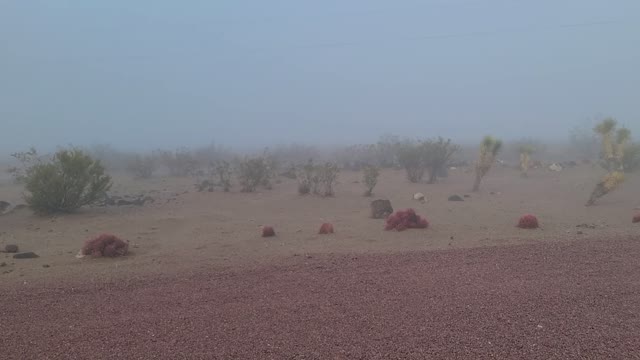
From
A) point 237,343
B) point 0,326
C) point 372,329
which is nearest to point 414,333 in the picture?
point 372,329

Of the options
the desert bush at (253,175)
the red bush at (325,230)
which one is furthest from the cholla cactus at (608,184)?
the desert bush at (253,175)

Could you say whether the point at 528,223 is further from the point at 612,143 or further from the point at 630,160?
the point at 630,160

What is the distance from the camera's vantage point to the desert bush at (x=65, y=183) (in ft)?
54.6

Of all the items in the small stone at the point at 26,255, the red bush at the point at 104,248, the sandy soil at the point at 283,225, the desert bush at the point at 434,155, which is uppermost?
the desert bush at the point at 434,155

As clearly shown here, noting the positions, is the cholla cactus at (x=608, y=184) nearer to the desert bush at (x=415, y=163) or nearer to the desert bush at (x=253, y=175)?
the desert bush at (x=415, y=163)

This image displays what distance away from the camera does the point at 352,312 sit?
21.6 ft

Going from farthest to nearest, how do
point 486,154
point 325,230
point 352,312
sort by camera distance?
point 486,154, point 325,230, point 352,312

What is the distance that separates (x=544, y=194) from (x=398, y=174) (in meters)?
9.74

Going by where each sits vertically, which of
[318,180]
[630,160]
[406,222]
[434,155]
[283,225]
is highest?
[434,155]

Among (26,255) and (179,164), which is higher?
(179,164)

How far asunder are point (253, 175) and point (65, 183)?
28.4 feet

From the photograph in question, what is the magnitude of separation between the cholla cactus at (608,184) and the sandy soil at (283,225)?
270mm

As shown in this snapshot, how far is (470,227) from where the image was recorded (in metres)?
13.5

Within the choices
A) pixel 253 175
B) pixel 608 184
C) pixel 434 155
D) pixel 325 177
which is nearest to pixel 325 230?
pixel 325 177
